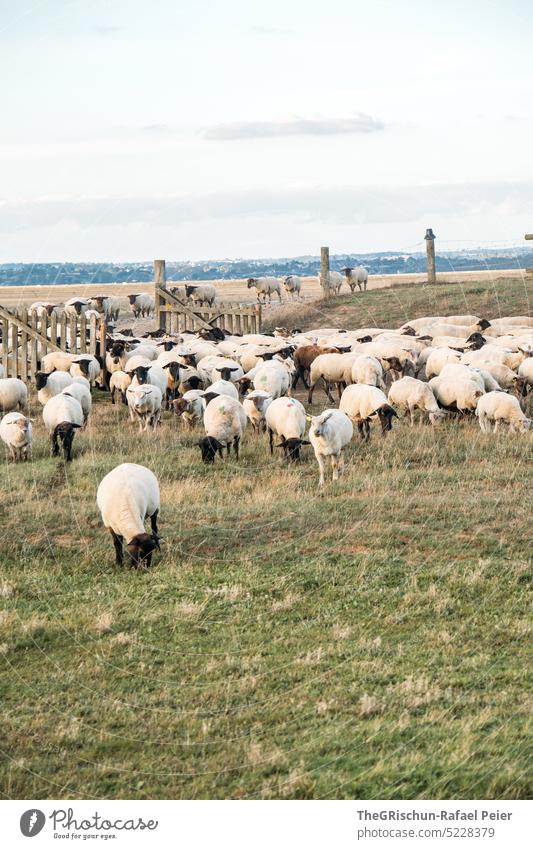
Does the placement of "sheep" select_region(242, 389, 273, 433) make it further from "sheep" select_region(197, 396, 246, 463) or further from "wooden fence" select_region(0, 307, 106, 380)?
"wooden fence" select_region(0, 307, 106, 380)

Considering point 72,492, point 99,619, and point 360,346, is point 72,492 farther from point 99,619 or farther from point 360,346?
point 360,346

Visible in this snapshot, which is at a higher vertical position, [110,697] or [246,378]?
[246,378]

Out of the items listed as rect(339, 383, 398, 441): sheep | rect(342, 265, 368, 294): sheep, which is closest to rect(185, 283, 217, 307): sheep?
rect(342, 265, 368, 294): sheep

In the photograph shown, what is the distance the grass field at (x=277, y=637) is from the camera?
322 inches

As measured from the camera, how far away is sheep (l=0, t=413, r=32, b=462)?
19.6 metres

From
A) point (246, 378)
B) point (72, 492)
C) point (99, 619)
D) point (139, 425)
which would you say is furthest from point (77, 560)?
point (246, 378)

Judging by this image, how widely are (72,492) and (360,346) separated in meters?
12.1

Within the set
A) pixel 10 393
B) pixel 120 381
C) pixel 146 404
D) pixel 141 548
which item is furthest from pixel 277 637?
pixel 120 381

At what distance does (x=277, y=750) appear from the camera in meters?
8.38

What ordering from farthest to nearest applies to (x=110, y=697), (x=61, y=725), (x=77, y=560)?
1. (x=77, y=560)
2. (x=110, y=697)
3. (x=61, y=725)

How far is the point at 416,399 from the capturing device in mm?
21844

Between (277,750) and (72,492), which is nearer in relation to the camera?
(277,750)

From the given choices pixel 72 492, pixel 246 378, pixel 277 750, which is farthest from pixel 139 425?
pixel 277 750

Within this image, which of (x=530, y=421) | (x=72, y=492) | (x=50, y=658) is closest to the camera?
(x=50, y=658)
